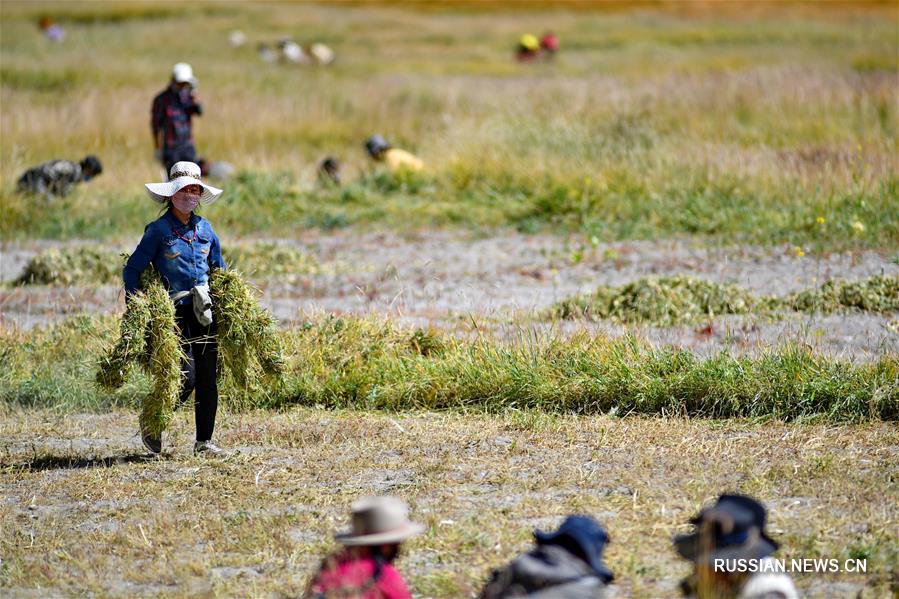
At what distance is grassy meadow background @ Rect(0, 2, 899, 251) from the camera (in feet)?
45.8

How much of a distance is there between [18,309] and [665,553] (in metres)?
7.44

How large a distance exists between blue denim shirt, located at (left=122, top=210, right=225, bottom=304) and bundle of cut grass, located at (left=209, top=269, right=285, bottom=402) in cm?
15

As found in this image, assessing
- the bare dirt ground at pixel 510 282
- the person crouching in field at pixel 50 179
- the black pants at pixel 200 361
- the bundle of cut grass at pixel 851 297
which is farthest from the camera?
the person crouching in field at pixel 50 179

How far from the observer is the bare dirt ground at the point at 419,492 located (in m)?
5.16

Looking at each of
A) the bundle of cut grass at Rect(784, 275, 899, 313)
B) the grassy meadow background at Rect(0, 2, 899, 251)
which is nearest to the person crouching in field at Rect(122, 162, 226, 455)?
the bundle of cut grass at Rect(784, 275, 899, 313)

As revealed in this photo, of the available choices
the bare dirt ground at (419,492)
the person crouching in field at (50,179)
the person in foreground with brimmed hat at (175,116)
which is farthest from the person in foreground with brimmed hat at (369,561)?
the person crouching in field at (50,179)

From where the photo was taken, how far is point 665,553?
17.2 feet

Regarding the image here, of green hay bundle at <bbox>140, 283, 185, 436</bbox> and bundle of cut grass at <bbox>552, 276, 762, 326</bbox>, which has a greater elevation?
green hay bundle at <bbox>140, 283, 185, 436</bbox>

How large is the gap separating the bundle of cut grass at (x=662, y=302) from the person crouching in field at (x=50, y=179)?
7981mm

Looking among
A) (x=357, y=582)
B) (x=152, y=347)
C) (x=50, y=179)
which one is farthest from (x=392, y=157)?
(x=357, y=582)

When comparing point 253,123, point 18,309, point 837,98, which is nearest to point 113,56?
point 253,123

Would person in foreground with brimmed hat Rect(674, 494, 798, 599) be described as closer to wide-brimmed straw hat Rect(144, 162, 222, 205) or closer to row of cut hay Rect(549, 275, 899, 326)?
wide-brimmed straw hat Rect(144, 162, 222, 205)

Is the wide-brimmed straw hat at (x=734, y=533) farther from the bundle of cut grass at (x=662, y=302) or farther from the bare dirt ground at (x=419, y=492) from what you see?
the bundle of cut grass at (x=662, y=302)

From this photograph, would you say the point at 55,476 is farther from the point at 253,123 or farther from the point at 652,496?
the point at 253,123
